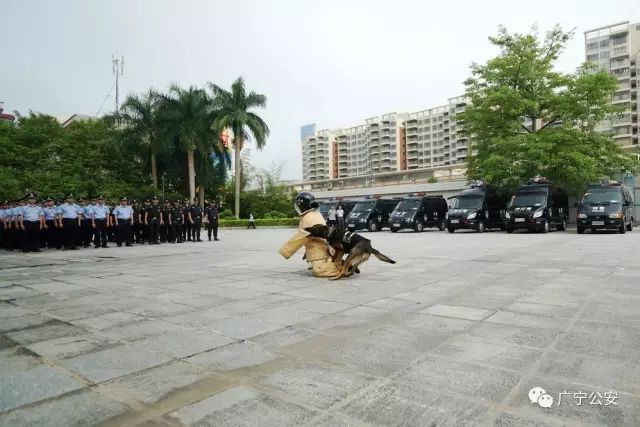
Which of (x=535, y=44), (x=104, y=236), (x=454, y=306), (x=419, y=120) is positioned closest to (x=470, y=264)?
(x=454, y=306)

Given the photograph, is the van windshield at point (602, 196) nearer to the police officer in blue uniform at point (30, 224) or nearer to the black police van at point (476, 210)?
the black police van at point (476, 210)

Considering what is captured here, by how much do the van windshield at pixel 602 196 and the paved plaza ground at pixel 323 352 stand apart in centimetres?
1363

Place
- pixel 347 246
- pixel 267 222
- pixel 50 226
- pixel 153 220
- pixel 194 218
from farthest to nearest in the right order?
pixel 267 222
pixel 194 218
pixel 153 220
pixel 50 226
pixel 347 246

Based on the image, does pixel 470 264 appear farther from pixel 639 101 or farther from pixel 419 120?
pixel 419 120

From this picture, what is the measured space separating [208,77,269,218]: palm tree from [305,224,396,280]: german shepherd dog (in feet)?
95.8

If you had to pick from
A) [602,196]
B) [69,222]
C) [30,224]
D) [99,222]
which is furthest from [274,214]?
[602,196]

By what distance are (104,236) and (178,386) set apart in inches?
594

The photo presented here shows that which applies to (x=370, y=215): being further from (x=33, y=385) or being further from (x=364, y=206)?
(x=33, y=385)

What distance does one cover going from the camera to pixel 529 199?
20234 millimetres

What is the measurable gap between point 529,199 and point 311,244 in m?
15.7

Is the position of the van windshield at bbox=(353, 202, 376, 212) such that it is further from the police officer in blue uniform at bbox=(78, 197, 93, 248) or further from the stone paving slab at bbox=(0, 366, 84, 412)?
the stone paving slab at bbox=(0, 366, 84, 412)

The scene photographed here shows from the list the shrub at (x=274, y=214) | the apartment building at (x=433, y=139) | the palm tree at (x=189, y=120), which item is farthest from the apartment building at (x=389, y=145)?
the palm tree at (x=189, y=120)

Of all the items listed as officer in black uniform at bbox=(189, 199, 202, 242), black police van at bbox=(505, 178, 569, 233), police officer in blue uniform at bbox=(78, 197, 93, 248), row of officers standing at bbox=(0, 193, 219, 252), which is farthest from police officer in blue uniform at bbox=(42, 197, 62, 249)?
black police van at bbox=(505, 178, 569, 233)

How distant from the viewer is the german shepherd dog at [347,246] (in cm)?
738
